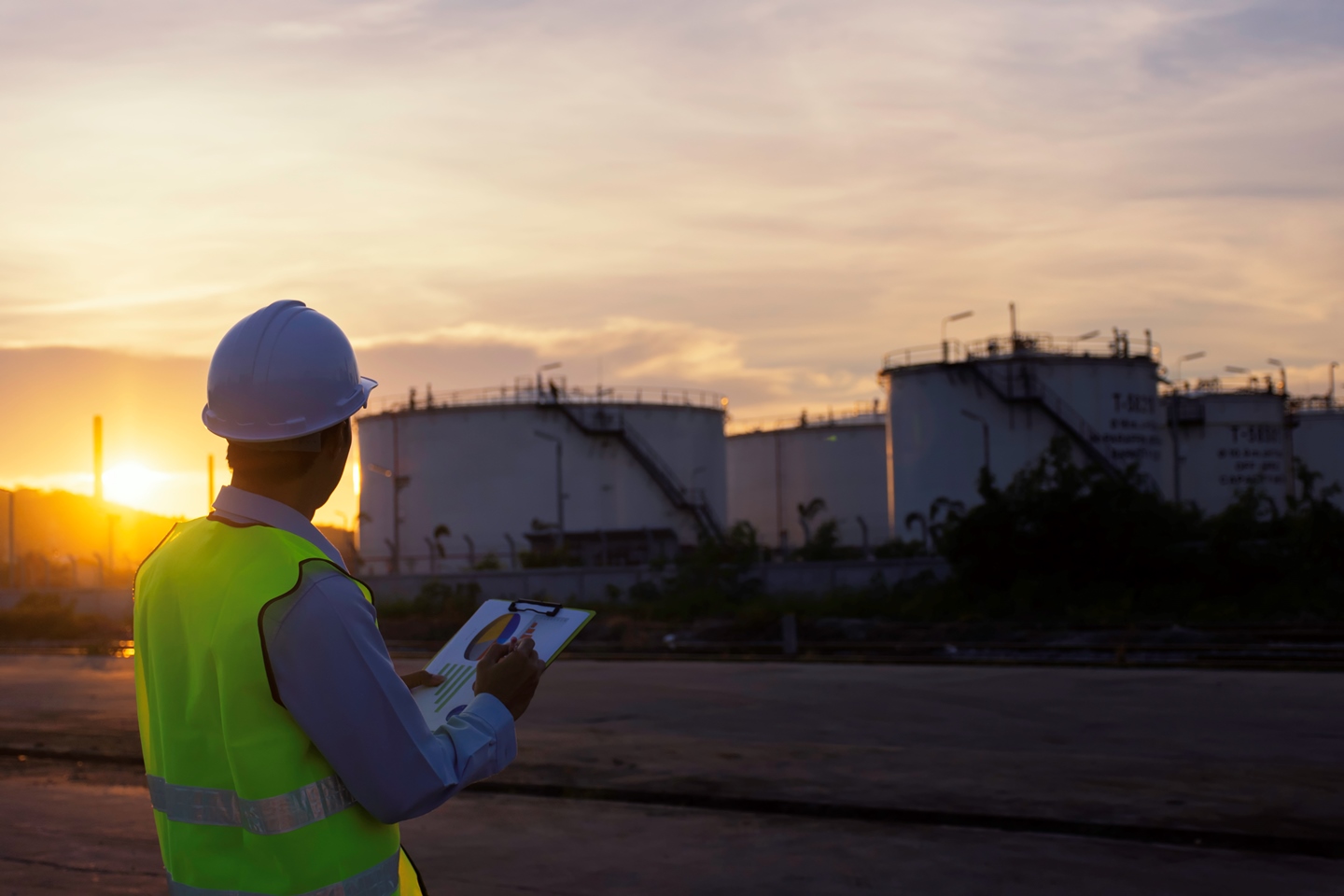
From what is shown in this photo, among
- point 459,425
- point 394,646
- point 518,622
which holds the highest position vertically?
point 459,425

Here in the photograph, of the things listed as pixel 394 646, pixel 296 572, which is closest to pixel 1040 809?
pixel 296 572

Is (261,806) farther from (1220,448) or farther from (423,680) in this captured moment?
(1220,448)

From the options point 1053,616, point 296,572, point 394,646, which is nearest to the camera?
point 296,572

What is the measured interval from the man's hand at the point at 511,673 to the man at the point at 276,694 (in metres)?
0.06

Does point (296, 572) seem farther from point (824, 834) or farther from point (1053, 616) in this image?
point (1053, 616)

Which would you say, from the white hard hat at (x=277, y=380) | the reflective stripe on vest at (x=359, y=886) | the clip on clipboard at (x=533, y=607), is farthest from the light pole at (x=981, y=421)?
the reflective stripe on vest at (x=359, y=886)

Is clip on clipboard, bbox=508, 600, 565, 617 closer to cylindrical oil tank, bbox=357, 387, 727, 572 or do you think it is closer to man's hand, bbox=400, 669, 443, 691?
man's hand, bbox=400, 669, 443, 691

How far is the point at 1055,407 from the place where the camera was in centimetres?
4616

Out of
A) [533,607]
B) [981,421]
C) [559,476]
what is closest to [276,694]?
[533,607]

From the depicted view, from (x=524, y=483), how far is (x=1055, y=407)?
19.2 m

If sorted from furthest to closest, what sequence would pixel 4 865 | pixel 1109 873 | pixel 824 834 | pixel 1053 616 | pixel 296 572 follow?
pixel 1053 616
pixel 824 834
pixel 4 865
pixel 1109 873
pixel 296 572

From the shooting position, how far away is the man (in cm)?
222

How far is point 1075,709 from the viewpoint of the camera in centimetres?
1369

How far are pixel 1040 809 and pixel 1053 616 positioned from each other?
24024 millimetres
